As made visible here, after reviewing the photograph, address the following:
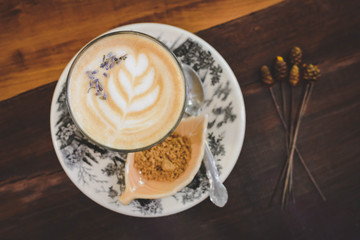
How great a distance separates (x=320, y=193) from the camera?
1.62m

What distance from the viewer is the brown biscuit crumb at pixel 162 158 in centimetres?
137

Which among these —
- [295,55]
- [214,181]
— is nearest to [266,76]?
[295,55]

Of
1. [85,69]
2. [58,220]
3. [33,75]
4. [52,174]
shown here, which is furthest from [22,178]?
[85,69]

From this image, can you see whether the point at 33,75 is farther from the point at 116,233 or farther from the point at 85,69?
the point at 116,233

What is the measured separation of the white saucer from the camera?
1392 mm

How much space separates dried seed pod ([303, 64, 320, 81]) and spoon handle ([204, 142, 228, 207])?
2.13ft

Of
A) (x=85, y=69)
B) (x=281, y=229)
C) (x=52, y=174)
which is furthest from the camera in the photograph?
(x=281, y=229)

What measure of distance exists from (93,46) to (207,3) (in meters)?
0.70

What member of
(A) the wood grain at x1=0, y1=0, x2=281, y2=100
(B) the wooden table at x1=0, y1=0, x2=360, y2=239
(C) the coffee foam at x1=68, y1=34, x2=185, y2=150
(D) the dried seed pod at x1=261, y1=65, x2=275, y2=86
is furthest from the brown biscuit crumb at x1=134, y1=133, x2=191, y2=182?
(A) the wood grain at x1=0, y1=0, x2=281, y2=100

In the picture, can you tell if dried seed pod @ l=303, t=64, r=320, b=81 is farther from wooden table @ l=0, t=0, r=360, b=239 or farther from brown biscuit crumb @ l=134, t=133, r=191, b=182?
brown biscuit crumb @ l=134, t=133, r=191, b=182

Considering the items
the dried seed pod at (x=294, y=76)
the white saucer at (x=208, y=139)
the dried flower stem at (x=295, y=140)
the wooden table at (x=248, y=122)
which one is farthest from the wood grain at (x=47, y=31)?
the dried flower stem at (x=295, y=140)

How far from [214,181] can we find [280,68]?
67 cm

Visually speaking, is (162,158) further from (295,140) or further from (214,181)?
(295,140)

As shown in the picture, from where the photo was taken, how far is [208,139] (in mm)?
1445
